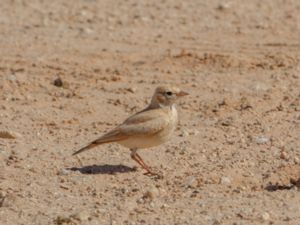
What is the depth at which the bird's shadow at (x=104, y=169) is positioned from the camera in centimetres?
1050

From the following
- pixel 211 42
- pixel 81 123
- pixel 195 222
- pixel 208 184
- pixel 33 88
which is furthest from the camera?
pixel 211 42

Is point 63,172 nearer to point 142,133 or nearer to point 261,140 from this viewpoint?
point 142,133

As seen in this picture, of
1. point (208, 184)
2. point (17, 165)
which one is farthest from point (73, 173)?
point (208, 184)

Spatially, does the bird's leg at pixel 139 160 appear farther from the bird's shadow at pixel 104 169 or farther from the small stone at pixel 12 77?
the small stone at pixel 12 77

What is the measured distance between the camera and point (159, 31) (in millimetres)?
15828

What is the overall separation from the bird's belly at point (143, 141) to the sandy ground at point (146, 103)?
27 cm

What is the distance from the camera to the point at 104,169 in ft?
34.7

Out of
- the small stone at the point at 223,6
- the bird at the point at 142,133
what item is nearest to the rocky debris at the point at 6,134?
the bird at the point at 142,133

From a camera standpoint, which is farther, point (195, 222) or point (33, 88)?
point (33, 88)

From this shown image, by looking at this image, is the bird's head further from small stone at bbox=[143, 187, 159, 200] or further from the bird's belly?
small stone at bbox=[143, 187, 159, 200]

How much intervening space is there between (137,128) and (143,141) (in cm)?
13

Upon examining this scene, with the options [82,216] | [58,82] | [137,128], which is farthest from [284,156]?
[58,82]

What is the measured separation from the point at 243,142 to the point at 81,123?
187cm

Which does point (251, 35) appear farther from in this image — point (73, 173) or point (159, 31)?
point (73, 173)
